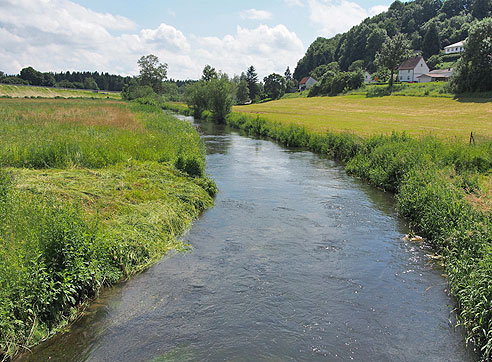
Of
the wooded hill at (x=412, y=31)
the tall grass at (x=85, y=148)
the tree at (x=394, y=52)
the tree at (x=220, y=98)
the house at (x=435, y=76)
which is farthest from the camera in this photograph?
the wooded hill at (x=412, y=31)

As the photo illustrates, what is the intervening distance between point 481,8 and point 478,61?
12802 cm

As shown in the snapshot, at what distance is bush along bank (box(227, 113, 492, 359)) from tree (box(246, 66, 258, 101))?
124 metres

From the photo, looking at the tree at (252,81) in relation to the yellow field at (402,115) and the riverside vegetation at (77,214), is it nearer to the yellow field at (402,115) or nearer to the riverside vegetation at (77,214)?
the yellow field at (402,115)

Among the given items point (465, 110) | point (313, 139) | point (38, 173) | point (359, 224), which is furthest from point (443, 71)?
point (38, 173)

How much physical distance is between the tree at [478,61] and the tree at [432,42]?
8501 cm

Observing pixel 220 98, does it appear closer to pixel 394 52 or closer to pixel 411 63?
pixel 394 52

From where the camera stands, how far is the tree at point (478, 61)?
194 ft

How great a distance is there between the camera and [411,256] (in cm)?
1136

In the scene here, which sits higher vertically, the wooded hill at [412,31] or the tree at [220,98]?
the wooded hill at [412,31]

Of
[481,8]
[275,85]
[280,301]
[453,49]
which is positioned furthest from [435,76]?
[280,301]

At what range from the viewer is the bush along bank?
756cm

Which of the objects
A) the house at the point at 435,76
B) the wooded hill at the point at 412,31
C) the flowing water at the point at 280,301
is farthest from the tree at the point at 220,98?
the wooded hill at the point at 412,31

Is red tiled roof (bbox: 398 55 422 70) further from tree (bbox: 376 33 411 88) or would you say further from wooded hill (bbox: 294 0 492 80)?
tree (bbox: 376 33 411 88)

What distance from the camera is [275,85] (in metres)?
138
